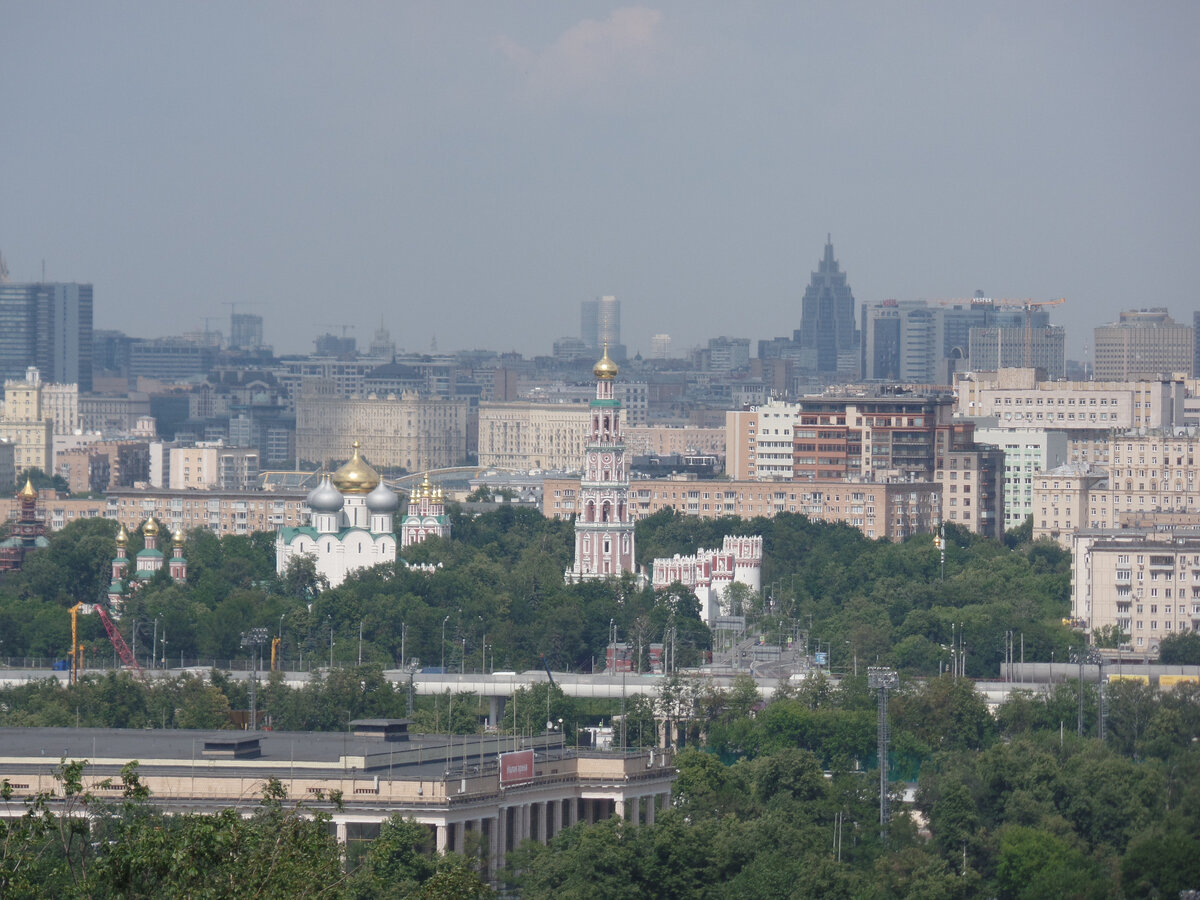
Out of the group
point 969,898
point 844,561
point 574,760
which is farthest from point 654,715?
point 844,561

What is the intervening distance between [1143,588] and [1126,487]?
31.1m

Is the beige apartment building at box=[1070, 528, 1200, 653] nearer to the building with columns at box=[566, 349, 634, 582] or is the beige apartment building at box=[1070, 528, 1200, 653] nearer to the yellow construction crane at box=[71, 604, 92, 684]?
the building with columns at box=[566, 349, 634, 582]

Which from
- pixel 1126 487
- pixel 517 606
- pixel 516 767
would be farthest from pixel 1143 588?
pixel 516 767

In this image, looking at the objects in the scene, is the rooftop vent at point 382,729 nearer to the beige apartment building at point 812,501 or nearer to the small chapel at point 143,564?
the small chapel at point 143,564

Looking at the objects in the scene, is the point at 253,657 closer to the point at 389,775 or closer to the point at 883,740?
the point at 883,740

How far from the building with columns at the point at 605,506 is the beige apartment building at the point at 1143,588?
1643 centimetres

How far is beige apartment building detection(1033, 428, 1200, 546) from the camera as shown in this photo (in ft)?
435

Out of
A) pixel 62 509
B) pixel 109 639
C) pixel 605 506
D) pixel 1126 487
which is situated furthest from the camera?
pixel 62 509

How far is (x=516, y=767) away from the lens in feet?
181

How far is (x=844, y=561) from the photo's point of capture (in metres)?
125

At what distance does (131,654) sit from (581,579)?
68.2ft

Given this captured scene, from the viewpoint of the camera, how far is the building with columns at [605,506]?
11144 centimetres

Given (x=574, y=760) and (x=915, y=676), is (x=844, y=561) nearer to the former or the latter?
(x=915, y=676)

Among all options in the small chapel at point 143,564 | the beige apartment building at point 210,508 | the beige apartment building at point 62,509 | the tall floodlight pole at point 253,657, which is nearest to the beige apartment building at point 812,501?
the beige apartment building at point 210,508
